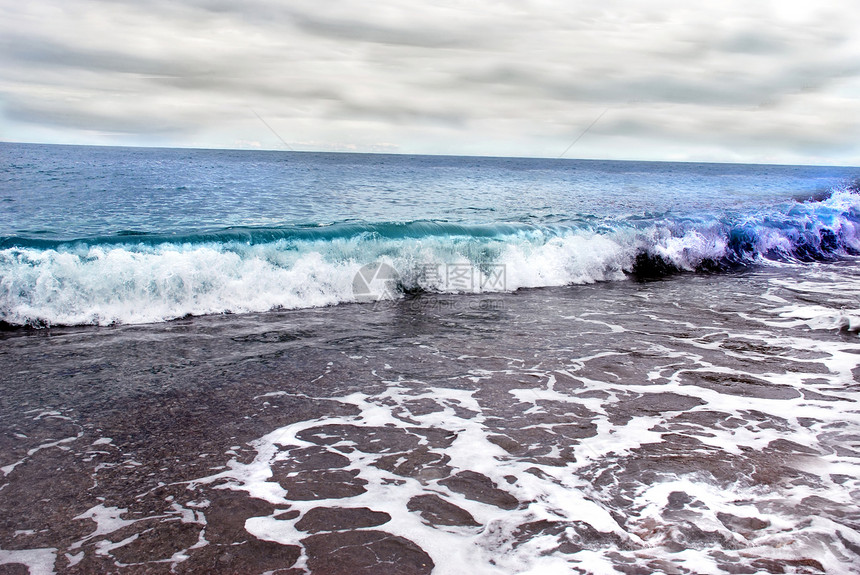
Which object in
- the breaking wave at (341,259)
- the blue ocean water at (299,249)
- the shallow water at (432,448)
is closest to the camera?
the shallow water at (432,448)

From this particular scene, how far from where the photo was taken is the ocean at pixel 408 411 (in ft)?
11.1

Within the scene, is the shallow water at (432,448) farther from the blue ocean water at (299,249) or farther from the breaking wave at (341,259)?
the blue ocean water at (299,249)

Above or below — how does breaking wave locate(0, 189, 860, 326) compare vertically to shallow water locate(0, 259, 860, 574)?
above

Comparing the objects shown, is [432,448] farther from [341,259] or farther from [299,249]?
[299,249]

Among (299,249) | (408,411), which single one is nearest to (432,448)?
(408,411)

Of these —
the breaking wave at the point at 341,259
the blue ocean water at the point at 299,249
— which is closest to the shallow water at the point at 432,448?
the breaking wave at the point at 341,259

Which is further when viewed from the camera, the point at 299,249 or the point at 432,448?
the point at 299,249

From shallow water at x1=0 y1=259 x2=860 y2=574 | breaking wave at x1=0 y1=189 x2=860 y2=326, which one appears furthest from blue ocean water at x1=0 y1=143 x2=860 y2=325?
shallow water at x1=0 y1=259 x2=860 y2=574

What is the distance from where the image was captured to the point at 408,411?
541 centimetres

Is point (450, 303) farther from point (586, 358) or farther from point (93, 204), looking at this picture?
point (93, 204)

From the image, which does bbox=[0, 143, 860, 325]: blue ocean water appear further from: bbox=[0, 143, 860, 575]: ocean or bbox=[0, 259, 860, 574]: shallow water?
bbox=[0, 259, 860, 574]: shallow water

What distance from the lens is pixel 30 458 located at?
4.39 m

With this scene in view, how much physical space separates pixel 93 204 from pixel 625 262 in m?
19.3

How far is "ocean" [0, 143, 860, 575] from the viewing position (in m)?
3.38
